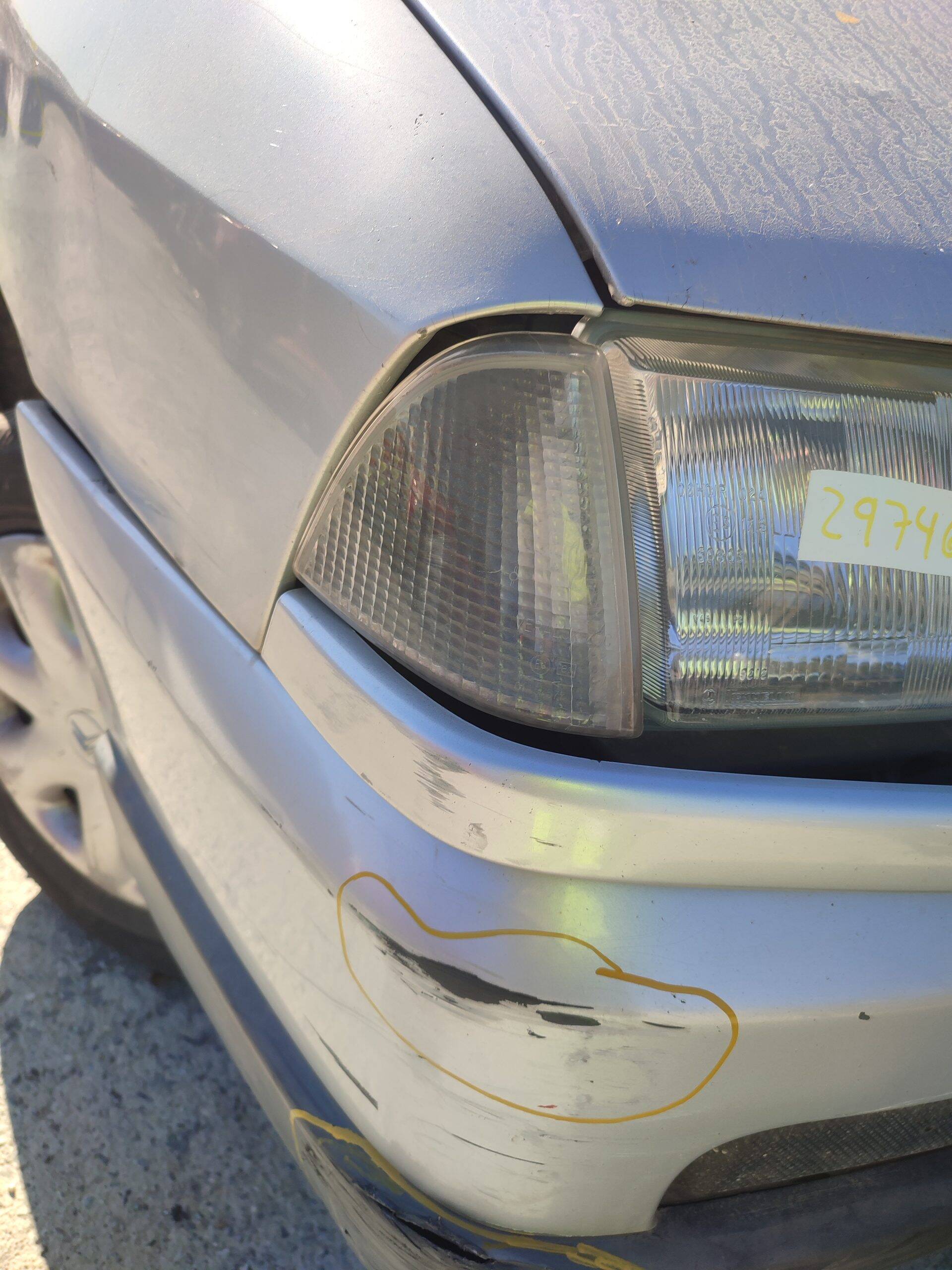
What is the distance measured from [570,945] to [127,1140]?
137cm

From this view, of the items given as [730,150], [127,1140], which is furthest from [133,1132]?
[730,150]

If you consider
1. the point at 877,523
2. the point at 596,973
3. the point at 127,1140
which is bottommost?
the point at 127,1140

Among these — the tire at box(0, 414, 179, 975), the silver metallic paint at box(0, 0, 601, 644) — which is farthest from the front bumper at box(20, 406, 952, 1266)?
the tire at box(0, 414, 179, 975)

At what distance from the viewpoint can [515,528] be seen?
896mm

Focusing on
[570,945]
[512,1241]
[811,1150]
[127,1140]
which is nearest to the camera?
[570,945]

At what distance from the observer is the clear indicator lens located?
887 millimetres

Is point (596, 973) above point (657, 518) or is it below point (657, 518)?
below

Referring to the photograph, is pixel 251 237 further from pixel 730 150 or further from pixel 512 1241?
pixel 512 1241

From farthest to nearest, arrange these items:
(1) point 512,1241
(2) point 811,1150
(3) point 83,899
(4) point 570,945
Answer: (3) point 83,899, (2) point 811,1150, (1) point 512,1241, (4) point 570,945

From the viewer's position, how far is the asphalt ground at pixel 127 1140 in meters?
1.73

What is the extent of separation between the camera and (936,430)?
3.11ft

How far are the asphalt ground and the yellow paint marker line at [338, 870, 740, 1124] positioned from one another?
105cm

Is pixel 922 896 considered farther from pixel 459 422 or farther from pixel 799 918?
pixel 459 422

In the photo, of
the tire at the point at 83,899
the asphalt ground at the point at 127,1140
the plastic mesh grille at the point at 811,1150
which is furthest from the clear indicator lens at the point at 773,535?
the tire at the point at 83,899
